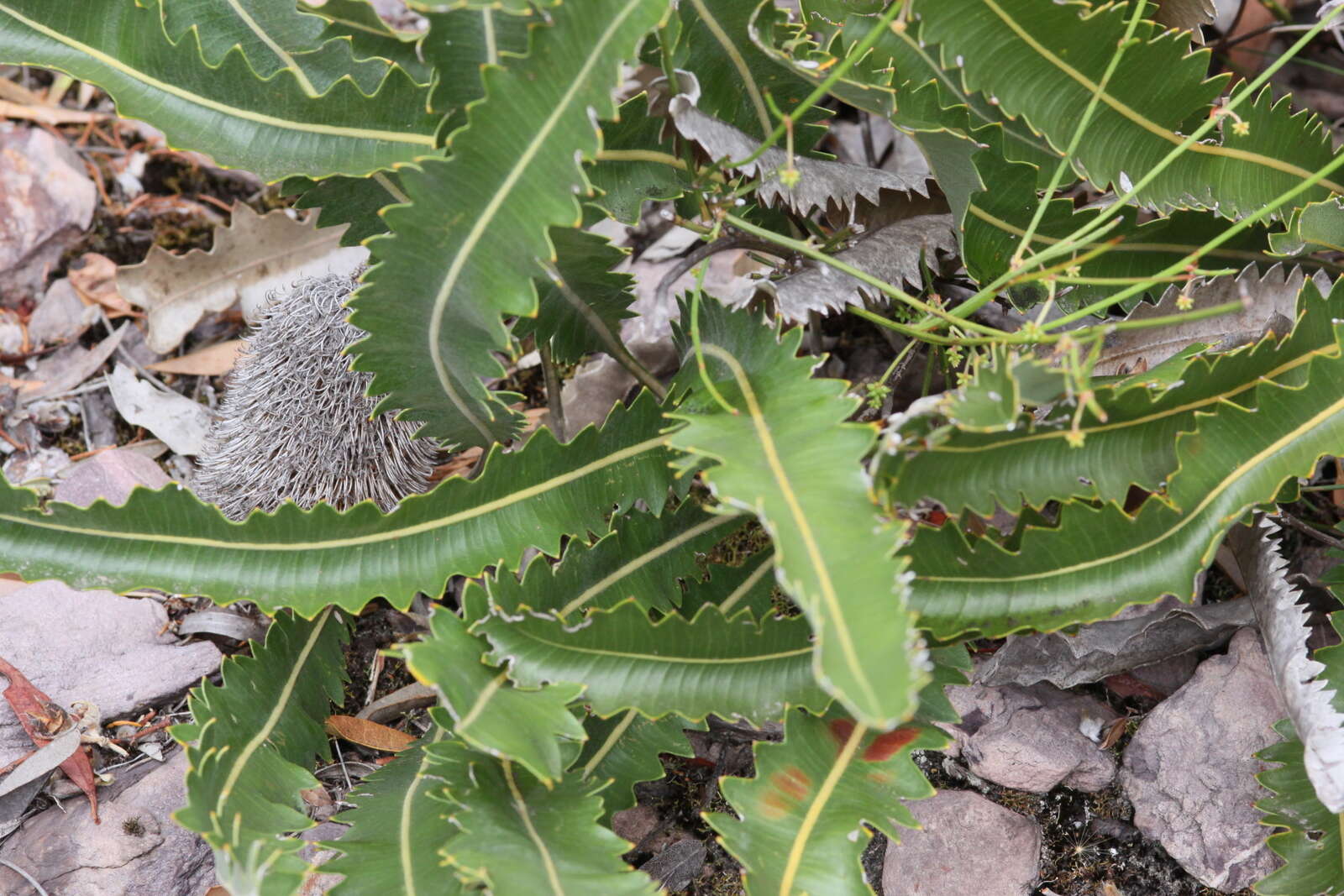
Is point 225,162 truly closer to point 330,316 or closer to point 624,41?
point 330,316

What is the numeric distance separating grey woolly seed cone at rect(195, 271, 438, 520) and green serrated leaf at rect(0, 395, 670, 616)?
23 cm

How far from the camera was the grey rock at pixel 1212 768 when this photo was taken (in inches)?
49.5

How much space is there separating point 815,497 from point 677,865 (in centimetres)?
56

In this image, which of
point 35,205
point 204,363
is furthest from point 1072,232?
point 35,205

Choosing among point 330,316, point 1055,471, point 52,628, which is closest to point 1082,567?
point 1055,471

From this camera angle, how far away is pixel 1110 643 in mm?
1334

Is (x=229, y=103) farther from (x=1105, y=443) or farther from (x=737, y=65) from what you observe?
(x=1105, y=443)

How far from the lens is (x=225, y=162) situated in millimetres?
1228

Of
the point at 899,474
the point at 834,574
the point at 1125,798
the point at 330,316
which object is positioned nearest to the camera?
the point at 834,574

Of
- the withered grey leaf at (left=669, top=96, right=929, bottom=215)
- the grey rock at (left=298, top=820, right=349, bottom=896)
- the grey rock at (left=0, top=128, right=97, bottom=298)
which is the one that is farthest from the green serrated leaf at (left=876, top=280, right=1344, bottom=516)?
the grey rock at (left=0, top=128, right=97, bottom=298)

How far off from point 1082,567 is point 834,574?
13.8 inches

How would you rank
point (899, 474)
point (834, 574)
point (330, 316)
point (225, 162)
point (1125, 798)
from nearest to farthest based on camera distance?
1. point (834, 574)
2. point (899, 474)
3. point (225, 162)
4. point (1125, 798)
5. point (330, 316)

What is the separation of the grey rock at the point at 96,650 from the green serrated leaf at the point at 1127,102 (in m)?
1.30

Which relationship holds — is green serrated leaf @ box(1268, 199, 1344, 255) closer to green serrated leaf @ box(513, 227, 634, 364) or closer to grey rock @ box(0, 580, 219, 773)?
green serrated leaf @ box(513, 227, 634, 364)
